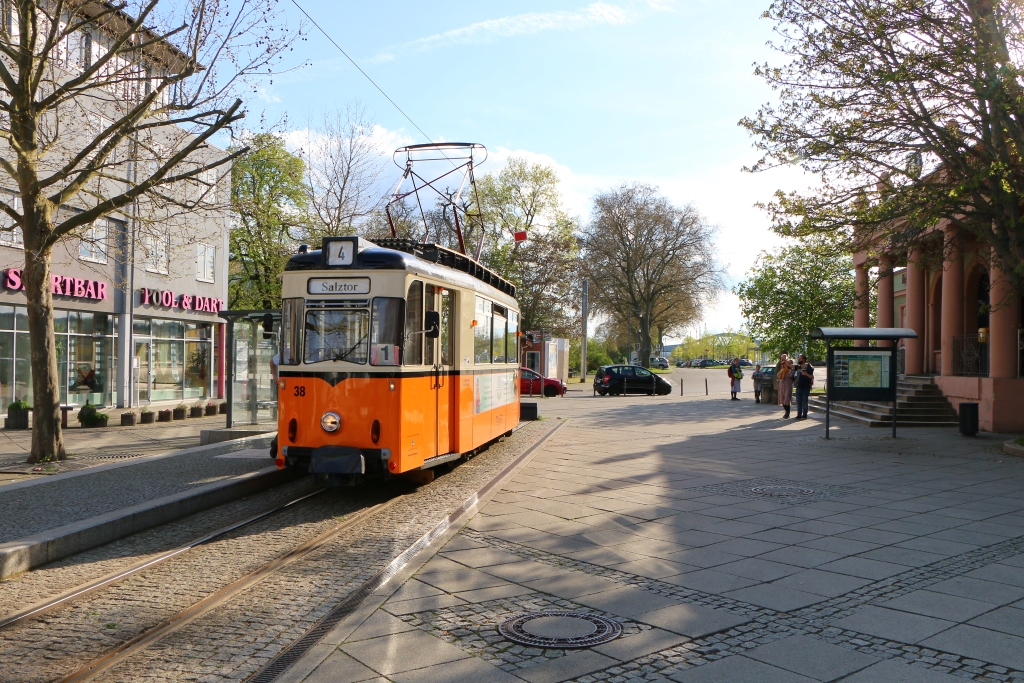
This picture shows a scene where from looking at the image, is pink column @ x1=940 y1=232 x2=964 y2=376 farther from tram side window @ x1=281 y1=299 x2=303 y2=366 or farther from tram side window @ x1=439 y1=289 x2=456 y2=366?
tram side window @ x1=281 y1=299 x2=303 y2=366

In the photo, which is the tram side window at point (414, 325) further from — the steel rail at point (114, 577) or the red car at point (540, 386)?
the red car at point (540, 386)

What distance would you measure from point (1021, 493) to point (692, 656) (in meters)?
8.05

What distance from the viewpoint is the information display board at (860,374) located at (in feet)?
57.0

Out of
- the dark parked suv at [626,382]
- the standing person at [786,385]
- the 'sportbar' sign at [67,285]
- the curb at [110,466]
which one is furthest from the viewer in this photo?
the dark parked suv at [626,382]

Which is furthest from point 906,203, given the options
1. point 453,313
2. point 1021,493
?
point 453,313

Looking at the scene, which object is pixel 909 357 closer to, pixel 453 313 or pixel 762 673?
pixel 453 313

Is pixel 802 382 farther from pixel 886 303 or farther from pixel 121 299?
pixel 121 299

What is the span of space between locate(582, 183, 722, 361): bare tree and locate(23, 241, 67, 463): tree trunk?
147ft

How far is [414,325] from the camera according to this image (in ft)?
32.5

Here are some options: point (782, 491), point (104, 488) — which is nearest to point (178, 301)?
point (104, 488)

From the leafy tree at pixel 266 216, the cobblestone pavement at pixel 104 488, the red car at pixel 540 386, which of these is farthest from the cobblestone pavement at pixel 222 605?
the red car at pixel 540 386

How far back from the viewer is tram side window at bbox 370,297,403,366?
9.52 meters

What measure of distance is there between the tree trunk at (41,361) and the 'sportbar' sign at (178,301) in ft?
52.0

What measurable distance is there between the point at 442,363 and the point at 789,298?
28464mm
